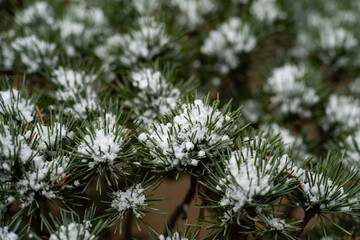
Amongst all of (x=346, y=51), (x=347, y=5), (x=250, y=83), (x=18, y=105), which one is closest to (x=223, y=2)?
(x=250, y=83)

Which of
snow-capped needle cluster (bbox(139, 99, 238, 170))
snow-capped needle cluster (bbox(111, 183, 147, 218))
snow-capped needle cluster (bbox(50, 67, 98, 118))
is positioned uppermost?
snow-capped needle cluster (bbox(50, 67, 98, 118))

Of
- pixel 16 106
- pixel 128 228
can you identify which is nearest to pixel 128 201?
pixel 128 228

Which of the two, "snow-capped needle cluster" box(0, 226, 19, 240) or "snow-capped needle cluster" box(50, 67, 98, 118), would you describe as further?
"snow-capped needle cluster" box(50, 67, 98, 118)

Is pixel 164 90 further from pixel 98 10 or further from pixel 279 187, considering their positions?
pixel 98 10

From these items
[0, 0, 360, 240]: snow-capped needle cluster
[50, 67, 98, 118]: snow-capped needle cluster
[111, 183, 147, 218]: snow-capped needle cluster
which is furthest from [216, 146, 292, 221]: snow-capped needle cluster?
[50, 67, 98, 118]: snow-capped needle cluster

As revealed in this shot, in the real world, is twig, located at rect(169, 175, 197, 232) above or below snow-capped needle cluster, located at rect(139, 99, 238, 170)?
below

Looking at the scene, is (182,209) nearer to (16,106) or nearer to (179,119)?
(179,119)

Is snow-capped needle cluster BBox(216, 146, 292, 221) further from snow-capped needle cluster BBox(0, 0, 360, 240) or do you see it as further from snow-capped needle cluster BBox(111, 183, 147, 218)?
snow-capped needle cluster BBox(111, 183, 147, 218)
